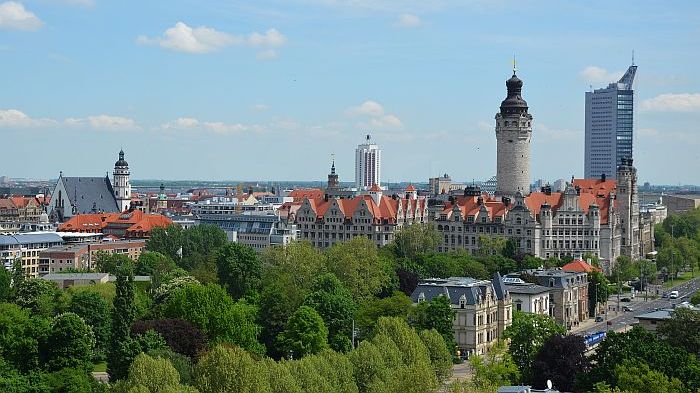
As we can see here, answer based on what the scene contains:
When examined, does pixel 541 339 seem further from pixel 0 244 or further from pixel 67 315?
pixel 0 244

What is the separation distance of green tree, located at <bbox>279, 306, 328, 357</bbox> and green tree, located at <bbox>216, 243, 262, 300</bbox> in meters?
19.9

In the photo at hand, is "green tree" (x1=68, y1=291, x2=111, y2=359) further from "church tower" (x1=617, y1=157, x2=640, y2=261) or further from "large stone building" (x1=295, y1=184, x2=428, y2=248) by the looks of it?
"church tower" (x1=617, y1=157, x2=640, y2=261)

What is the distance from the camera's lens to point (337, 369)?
194 feet

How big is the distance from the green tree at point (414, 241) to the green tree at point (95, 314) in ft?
162

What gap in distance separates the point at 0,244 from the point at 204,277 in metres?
36.2

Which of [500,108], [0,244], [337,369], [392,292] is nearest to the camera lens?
[337,369]

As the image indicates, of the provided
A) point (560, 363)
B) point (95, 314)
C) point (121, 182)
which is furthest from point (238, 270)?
point (121, 182)

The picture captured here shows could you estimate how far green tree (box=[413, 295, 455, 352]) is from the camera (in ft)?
260

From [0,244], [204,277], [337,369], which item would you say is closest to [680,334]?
[337,369]

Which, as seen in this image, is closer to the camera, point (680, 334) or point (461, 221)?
point (680, 334)

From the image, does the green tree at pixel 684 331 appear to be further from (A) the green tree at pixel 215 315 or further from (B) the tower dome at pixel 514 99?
(B) the tower dome at pixel 514 99

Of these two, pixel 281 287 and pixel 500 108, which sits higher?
pixel 500 108

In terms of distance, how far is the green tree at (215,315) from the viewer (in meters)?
74.5

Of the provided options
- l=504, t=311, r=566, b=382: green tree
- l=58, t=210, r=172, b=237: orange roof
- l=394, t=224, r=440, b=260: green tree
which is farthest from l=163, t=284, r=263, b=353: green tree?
l=58, t=210, r=172, b=237: orange roof
